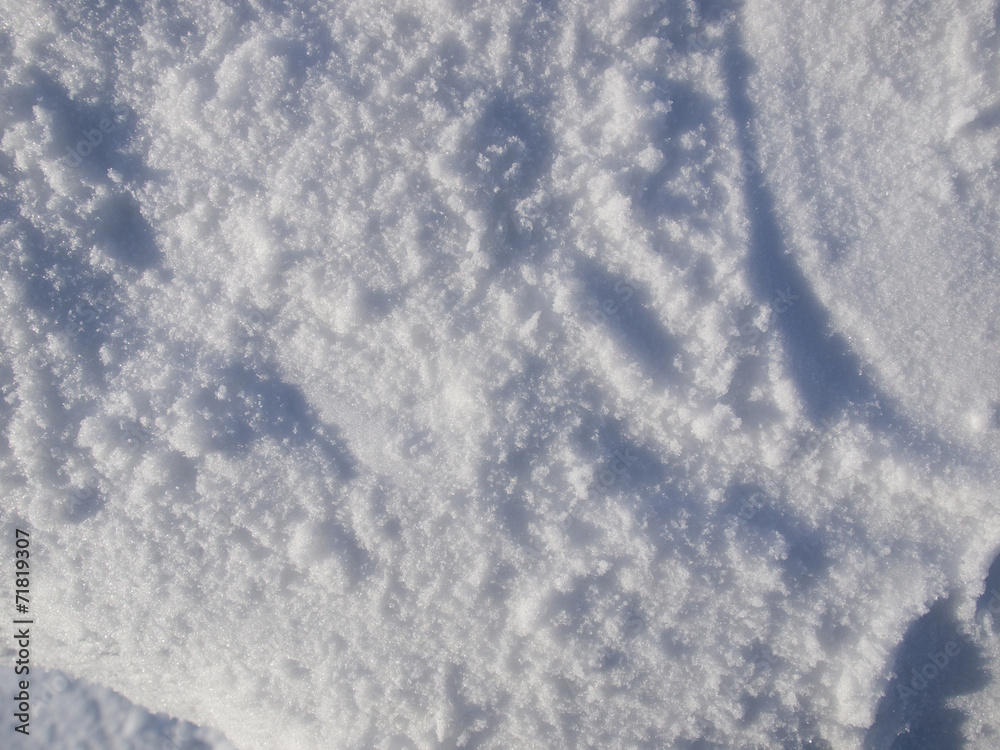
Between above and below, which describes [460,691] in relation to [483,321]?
below

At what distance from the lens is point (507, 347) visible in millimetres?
1914

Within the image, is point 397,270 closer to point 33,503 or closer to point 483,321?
point 483,321

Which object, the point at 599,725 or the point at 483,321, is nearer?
the point at 483,321

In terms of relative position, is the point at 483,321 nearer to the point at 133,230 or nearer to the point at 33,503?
the point at 133,230

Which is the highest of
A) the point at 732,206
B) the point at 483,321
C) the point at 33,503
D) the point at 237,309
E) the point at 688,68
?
the point at 688,68

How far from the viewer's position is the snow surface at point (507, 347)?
6.28 ft

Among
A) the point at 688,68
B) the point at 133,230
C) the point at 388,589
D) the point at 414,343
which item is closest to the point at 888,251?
the point at 688,68

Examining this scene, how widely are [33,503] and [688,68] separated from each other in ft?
9.43

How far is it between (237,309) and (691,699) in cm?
220

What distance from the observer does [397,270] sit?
192 centimetres

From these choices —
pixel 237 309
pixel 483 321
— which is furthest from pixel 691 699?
pixel 237 309

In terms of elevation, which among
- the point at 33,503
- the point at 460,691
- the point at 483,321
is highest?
the point at 483,321

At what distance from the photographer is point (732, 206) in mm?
1990

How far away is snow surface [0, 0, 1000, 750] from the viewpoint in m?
1.91
